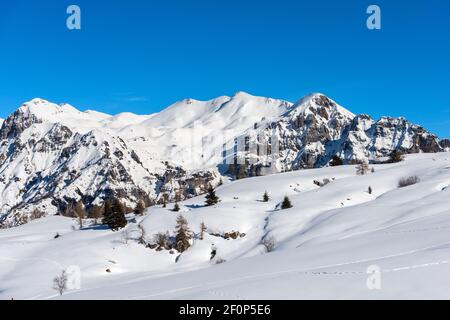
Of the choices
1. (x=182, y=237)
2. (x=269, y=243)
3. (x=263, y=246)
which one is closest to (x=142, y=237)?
(x=182, y=237)

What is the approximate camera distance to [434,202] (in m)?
65.1

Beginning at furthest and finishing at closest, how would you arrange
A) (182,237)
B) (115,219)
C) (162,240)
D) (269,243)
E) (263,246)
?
(115,219), (162,240), (182,237), (263,246), (269,243)

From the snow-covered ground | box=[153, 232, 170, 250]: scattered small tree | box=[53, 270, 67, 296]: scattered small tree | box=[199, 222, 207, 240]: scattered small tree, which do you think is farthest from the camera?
box=[199, 222, 207, 240]: scattered small tree

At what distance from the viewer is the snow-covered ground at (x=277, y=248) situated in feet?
66.6

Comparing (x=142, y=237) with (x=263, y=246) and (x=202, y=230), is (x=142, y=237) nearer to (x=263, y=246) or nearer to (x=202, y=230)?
(x=202, y=230)

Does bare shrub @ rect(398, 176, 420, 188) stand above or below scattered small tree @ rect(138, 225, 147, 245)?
above

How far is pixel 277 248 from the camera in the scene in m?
66.6

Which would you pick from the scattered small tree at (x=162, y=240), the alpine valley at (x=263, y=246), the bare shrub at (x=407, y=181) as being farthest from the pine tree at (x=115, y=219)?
the bare shrub at (x=407, y=181)

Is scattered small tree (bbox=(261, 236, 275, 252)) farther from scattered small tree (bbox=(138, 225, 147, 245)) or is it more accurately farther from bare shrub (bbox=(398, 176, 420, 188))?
bare shrub (bbox=(398, 176, 420, 188))

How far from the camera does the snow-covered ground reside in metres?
20.3

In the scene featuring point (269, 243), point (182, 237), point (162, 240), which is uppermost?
point (182, 237)

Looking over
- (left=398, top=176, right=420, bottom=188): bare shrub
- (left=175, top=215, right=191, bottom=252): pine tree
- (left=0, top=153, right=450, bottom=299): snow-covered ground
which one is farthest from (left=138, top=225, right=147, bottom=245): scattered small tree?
(left=398, top=176, right=420, bottom=188): bare shrub

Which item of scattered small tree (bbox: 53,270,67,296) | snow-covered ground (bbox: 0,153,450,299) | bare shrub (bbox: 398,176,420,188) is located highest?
bare shrub (bbox: 398,176,420,188)
